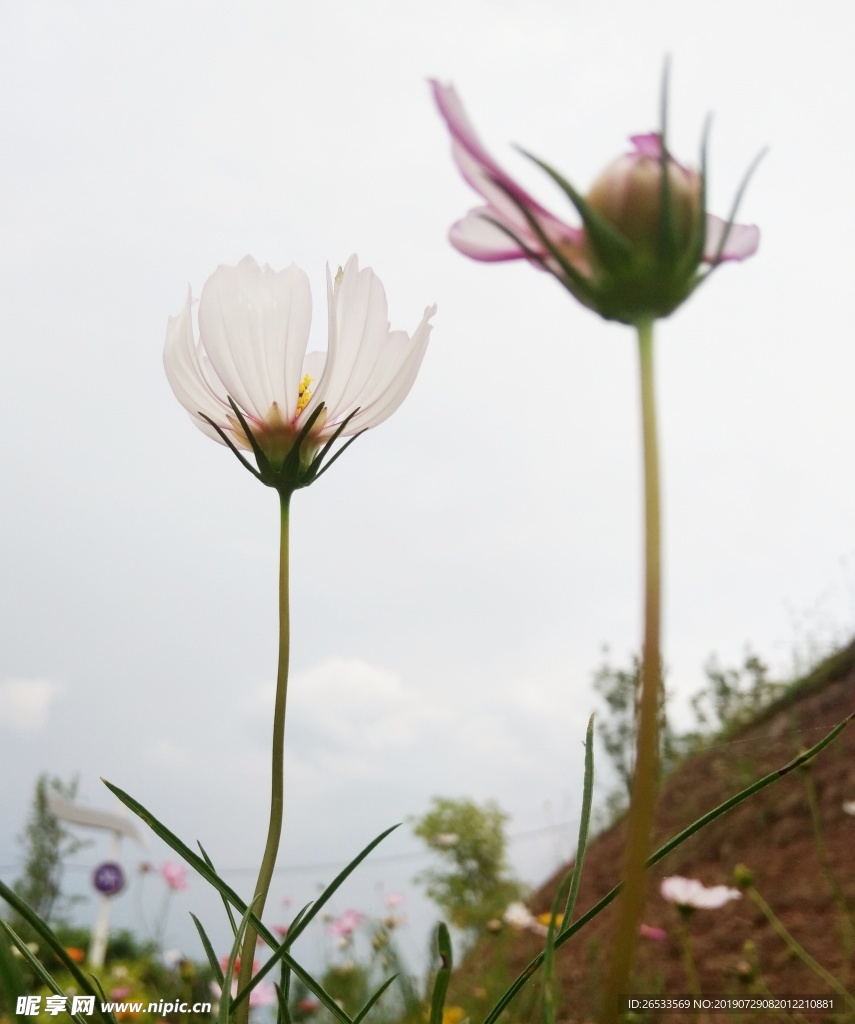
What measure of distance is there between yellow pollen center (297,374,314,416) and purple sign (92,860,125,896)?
0.74 m

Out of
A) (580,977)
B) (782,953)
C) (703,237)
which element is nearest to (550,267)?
(703,237)

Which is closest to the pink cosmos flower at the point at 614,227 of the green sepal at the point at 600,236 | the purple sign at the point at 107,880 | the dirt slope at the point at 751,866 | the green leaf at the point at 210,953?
the green sepal at the point at 600,236

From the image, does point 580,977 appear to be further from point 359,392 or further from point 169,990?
point 359,392

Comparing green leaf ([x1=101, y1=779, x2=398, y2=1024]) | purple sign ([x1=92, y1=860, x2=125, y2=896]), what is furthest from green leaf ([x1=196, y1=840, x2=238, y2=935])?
purple sign ([x1=92, y1=860, x2=125, y2=896])

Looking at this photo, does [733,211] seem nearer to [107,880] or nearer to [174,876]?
[107,880]

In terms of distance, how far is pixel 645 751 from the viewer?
13 centimetres

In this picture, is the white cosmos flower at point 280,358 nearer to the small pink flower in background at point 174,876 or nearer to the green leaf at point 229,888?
the green leaf at point 229,888

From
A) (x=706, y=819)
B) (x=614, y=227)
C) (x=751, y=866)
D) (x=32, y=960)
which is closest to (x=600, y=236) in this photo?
(x=614, y=227)

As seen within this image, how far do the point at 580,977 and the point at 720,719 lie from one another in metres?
1.16

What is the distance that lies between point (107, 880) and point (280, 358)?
30.7 inches

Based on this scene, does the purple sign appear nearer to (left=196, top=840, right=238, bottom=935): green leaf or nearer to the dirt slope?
the dirt slope

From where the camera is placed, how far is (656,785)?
13 cm

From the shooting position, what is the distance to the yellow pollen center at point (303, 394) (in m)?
0.32

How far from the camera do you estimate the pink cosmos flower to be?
153mm
